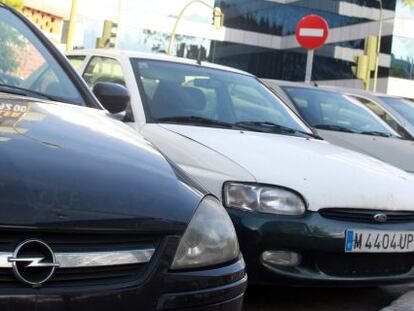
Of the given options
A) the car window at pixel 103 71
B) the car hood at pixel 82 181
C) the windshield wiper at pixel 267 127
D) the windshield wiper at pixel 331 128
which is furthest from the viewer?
the windshield wiper at pixel 331 128

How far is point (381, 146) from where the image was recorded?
6.90 metres

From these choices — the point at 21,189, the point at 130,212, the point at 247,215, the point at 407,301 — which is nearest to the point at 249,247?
the point at 247,215

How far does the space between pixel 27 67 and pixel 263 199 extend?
1447 millimetres

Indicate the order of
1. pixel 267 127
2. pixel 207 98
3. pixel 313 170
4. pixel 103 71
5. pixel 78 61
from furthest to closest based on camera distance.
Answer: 1. pixel 78 61
2. pixel 103 71
3. pixel 207 98
4. pixel 267 127
5. pixel 313 170

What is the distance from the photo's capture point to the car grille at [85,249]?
1911 mm

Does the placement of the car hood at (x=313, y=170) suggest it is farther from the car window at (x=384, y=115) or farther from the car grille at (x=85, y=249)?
the car window at (x=384, y=115)

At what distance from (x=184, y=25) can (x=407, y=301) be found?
5282 cm

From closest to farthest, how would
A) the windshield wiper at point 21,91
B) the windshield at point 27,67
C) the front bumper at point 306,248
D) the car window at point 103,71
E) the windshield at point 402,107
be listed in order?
1. the windshield wiper at point 21,91
2. the windshield at point 27,67
3. the front bumper at point 306,248
4. the car window at point 103,71
5. the windshield at point 402,107

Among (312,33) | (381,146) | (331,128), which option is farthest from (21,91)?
(312,33)

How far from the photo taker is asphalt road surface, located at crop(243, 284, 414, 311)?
4.23 m

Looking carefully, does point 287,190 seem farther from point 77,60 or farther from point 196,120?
point 77,60

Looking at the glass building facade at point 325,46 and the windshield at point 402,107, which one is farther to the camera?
the glass building facade at point 325,46

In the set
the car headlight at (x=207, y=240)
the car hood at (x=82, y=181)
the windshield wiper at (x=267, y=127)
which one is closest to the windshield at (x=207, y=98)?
the windshield wiper at (x=267, y=127)

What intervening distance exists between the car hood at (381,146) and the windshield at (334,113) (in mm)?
118
